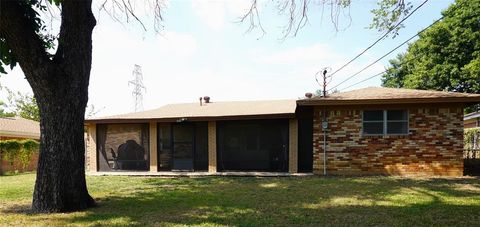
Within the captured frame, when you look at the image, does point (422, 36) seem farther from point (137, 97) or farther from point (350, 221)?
point (350, 221)

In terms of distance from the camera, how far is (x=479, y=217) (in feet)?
17.9

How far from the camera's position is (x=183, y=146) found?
13.9 m

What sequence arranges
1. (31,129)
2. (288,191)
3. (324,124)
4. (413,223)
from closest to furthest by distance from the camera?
(413,223), (288,191), (324,124), (31,129)

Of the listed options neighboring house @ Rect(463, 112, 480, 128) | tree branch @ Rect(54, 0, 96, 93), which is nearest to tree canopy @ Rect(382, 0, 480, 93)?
neighboring house @ Rect(463, 112, 480, 128)

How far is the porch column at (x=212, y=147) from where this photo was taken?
43.9 ft

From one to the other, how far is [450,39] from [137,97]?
78.8 ft

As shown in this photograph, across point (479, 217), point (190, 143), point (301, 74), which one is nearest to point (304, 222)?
point (479, 217)

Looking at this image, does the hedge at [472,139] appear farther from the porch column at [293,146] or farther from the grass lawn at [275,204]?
the porch column at [293,146]

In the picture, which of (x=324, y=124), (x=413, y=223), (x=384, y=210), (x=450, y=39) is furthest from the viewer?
(x=450, y=39)

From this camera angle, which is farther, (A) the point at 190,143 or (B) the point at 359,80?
(B) the point at 359,80

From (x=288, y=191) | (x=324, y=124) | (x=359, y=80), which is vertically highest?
(x=359, y=80)

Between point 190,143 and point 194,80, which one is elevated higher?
point 194,80

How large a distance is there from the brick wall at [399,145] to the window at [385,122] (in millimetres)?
161

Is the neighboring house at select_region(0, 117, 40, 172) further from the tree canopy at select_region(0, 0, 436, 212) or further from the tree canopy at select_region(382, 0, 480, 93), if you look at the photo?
the tree canopy at select_region(382, 0, 480, 93)
